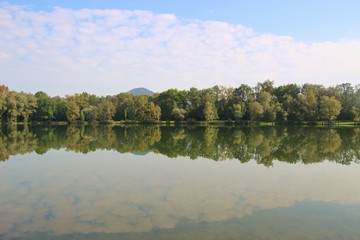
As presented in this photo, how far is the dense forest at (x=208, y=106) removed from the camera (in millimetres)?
73125

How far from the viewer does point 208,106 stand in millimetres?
80062

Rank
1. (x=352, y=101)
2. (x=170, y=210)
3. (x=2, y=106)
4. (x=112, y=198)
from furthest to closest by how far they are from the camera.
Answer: (x=2, y=106), (x=352, y=101), (x=112, y=198), (x=170, y=210)

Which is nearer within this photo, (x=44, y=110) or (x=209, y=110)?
(x=209, y=110)

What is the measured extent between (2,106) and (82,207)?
7959 cm

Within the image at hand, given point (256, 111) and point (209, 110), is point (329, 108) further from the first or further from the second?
point (209, 110)

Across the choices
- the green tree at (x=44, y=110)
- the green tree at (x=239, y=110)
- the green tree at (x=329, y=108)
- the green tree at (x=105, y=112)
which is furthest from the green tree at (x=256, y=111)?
the green tree at (x=44, y=110)

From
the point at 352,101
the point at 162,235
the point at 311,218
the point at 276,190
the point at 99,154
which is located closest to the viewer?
the point at 162,235

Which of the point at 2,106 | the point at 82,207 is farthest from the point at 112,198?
the point at 2,106

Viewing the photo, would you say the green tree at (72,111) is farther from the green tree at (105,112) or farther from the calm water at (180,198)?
the calm water at (180,198)

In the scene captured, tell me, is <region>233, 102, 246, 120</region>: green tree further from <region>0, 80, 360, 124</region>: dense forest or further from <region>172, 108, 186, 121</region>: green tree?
<region>172, 108, 186, 121</region>: green tree

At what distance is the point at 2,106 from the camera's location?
79.5 metres

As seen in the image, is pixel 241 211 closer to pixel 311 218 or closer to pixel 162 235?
pixel 311 218

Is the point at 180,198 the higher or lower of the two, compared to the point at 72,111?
lower

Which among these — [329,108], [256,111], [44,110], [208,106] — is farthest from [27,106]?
[329,108]
